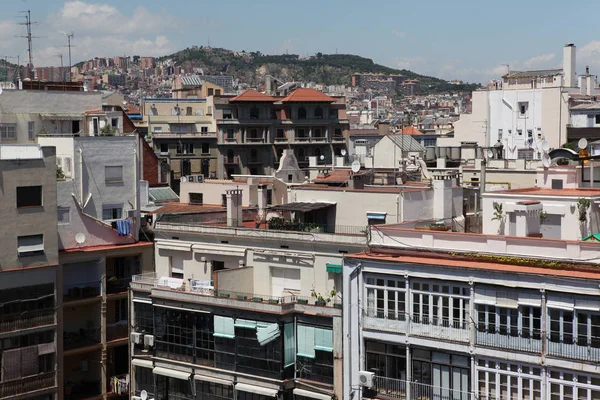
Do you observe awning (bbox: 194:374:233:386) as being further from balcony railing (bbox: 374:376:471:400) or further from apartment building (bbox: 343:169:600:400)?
balcony railing (bbox: 374:376:471:400)

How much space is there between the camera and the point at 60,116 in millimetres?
51344

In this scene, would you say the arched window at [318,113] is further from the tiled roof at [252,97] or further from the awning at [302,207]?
the awning at [302,207]

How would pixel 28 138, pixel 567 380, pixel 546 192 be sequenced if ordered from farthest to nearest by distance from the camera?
pixel 28 138 → pixel 546 192 → pixel 567 380

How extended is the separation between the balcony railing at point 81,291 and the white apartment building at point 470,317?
550 inches

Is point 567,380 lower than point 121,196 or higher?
lower

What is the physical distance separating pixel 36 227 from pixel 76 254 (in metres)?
2.78

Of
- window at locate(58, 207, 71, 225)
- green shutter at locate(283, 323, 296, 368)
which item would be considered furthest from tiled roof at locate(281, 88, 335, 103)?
green shutter at locate(283, 323, 296, 368)

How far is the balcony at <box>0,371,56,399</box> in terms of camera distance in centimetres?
3906

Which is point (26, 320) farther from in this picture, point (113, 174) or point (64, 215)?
point (113, 174)

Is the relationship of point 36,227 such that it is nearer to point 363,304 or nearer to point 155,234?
point 155,234

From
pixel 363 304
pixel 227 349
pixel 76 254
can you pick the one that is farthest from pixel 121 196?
pixel 363 304

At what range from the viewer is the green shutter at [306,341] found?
3534 cm

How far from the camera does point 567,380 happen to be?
28578 mm

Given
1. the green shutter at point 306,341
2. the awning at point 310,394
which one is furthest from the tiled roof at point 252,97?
the awning at point 310,394
